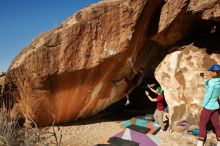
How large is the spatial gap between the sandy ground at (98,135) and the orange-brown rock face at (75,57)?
0.47m

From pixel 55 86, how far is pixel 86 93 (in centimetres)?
67

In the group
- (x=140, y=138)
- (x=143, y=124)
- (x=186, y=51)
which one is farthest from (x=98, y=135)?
(x=186, y=51)

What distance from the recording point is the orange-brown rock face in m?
5.03

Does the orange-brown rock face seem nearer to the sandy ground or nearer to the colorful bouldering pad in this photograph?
the sandy ground

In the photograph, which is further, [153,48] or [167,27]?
[153,48]

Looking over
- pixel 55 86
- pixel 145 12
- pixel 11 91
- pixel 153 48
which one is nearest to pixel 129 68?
pixel 153 48

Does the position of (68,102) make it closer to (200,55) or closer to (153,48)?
(153,48)

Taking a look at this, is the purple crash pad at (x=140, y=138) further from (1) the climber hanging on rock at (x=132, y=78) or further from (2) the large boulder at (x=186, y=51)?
(1) the climber hanging on rock at (x=132, y=78)

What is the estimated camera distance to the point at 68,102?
5.46m

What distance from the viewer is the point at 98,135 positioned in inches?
200

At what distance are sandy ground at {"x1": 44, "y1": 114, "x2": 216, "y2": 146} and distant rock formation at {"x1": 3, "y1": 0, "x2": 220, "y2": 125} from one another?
1.11 ft

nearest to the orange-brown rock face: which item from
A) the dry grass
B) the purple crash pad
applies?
the dry grass

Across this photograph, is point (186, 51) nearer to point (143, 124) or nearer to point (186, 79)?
point (186, 79)

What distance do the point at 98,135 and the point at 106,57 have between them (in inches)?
58.4
